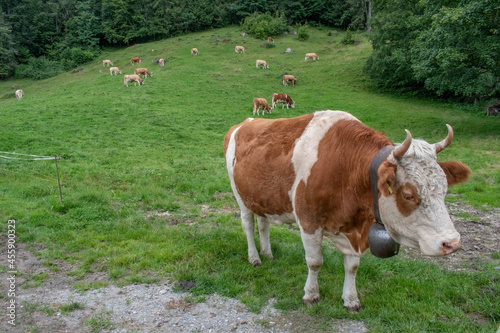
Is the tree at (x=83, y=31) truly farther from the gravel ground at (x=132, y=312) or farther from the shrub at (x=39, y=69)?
the gravel ground at (x=132, y=312)

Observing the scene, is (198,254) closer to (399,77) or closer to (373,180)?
(373,180)

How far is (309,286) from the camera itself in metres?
4.90

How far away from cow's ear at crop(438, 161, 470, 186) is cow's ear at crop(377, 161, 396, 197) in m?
0.68

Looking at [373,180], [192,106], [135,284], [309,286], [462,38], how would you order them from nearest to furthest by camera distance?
[373,180], [309,286], [135,284], [462,38], [192,106]

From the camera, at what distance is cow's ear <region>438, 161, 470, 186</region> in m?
3.55

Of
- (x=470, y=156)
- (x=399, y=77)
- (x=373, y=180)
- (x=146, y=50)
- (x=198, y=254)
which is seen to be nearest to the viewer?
(x=373, y=180)

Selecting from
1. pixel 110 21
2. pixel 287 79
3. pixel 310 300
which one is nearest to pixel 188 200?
pixel 310 300

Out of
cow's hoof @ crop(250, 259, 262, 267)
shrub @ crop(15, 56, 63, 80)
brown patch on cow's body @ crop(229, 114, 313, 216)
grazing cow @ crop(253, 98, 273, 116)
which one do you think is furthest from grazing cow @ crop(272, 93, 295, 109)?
shrub @ crop(15, 56, 63, 80)

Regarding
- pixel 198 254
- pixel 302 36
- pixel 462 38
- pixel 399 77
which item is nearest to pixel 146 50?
pixel 302 36

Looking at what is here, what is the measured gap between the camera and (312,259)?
471cm

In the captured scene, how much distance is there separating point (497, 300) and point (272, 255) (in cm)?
334

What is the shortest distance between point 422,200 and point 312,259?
1.89 metres

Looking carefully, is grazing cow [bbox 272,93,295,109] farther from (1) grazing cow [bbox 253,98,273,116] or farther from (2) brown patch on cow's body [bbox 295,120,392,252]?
(2) brown patch on cow's body [bbox 295,120,392,252]

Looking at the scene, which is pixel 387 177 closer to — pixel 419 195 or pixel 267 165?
pixel 419 195
